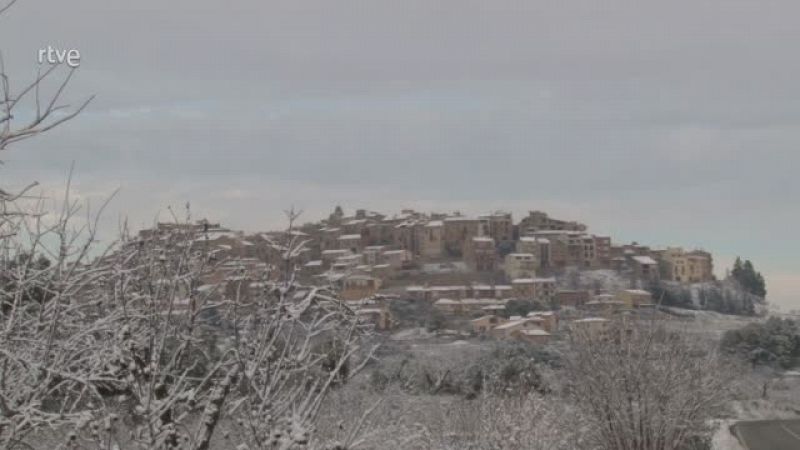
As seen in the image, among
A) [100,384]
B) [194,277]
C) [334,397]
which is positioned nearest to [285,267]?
[194,277]

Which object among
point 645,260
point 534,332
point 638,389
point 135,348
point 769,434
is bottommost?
point 534,332

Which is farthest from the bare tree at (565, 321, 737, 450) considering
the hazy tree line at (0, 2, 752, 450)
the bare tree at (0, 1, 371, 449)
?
the bare tree at (0, 1, 371, 449)

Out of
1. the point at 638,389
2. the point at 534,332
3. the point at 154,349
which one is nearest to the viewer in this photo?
the point at 154,349

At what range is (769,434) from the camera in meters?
36.8

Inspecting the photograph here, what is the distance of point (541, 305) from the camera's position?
10844 centimetres

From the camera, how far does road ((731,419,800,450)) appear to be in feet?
107

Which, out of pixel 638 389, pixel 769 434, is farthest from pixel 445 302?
pixel 638 389

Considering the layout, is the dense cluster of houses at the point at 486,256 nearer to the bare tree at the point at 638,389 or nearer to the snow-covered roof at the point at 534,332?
the snow-covered roof at the point at 534,332

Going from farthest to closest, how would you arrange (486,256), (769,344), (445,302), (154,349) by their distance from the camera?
(486,256) → (445,302) → (769,344) → (154,349)

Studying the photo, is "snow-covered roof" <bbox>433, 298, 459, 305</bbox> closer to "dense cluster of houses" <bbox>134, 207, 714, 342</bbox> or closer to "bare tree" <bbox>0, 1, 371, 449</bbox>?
"dense cluster of houses" <bbox>134, 207, 714, 342</bbox>

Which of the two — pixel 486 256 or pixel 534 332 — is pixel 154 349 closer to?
pixel 534 332

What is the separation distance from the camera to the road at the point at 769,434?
32500 mm

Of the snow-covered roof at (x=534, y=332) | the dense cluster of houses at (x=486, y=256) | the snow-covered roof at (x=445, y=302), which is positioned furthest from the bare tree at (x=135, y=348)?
the dense cluster of houses at (x=486, y=256)

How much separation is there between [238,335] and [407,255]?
4881 inches
